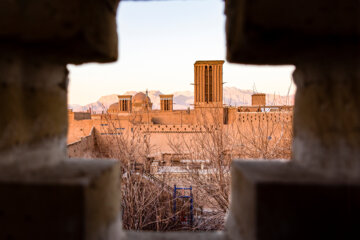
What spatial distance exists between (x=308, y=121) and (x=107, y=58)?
0.74 metres

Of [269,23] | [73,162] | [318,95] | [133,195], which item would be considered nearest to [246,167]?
[318,95]

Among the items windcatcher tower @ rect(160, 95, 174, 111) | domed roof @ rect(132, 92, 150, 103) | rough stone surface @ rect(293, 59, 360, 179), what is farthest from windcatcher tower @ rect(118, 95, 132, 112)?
rough stone surface @ rect(293, 59, 360, 179)

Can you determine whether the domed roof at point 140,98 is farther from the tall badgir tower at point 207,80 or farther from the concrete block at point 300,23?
the concrete block at point 300,23

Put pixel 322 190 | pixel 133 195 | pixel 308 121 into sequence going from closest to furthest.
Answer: pixel 322 190
pixel 308 121
pixel 133 195

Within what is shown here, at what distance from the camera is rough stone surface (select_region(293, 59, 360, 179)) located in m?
0.73

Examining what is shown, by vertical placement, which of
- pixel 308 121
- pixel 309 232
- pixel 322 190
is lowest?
pixel 309 232

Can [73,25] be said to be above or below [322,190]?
above

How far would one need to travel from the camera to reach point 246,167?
0.86 m

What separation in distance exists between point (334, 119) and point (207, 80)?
85.1ft

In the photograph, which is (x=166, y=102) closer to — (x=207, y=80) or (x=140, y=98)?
(x=140, y=98)

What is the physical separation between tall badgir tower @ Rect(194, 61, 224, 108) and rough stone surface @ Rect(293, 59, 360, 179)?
24604 mm

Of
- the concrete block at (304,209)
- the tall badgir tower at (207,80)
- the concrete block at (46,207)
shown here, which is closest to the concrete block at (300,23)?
the concrete block at (304,209)

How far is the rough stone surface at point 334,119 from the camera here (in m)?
0.73

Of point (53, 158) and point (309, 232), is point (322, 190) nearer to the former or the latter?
point (309, 232)
